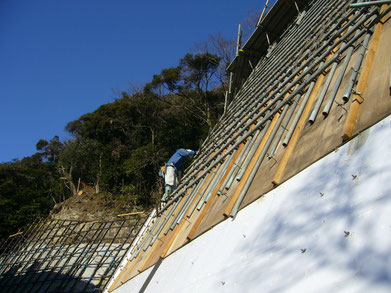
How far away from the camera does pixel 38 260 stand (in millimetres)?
10625

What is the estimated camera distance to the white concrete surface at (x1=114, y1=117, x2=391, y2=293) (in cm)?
159

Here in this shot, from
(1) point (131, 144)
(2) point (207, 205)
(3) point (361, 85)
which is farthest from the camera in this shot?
(1) point (131, 144)

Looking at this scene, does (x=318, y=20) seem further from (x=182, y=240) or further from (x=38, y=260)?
(x=38, y=260)

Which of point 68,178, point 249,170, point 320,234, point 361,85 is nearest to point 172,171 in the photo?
point 249,170

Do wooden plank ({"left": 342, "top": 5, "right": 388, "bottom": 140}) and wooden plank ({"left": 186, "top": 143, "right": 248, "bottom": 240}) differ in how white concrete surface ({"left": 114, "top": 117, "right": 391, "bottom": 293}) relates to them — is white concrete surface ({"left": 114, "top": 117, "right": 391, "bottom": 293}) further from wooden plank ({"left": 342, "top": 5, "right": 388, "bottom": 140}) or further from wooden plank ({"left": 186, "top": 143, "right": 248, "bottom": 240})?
wooden plank ({"left": 186, "top": 143, "right": 248, "bottom": 240})

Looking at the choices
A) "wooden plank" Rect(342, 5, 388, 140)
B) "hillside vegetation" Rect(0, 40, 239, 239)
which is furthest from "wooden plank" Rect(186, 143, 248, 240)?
"hillside vegetation" Rect(0, 40, 239, 239)

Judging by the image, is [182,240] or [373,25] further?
[182,240]

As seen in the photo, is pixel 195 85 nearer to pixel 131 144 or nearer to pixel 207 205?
pixel 131 144

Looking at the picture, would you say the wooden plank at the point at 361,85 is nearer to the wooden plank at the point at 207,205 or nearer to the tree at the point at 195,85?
the wooden plank at the point at 207,205

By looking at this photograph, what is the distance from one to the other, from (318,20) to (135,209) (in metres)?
14.2

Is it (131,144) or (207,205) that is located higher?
(131,144)

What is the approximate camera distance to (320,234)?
1.88m

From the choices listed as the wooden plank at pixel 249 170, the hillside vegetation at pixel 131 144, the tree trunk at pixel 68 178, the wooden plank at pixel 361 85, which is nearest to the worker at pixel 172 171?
the wooden plank at pixel 249 170

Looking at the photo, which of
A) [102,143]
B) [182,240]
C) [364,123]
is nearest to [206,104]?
[102,143]
